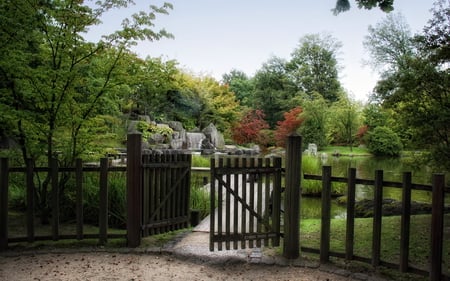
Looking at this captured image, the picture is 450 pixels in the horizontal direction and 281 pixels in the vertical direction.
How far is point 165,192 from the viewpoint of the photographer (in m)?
4.91

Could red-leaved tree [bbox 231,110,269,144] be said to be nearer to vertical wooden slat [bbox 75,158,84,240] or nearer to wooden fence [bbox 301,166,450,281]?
vertical wooden slat [bbox 75,158,84,240]

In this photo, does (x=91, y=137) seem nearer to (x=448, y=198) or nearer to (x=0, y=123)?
(x=0, y=123)

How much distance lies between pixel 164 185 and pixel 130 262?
1165 millimetres

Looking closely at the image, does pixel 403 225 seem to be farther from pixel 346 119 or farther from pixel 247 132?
pixel 346 119

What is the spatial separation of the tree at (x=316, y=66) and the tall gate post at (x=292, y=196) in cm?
3265

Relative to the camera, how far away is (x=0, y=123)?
526 centimetres

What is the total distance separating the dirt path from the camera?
3.62 m

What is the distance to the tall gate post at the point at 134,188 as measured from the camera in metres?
4.48

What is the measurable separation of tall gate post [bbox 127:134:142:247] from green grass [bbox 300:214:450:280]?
216cm

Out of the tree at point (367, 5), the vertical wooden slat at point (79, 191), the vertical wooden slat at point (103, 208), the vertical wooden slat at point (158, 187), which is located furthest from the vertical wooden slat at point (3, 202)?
the tree at point (367, 5)

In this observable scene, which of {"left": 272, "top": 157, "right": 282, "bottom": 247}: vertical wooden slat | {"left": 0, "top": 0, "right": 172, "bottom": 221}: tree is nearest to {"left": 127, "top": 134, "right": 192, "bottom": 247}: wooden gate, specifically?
{"left": 0, "top": 0, "right": 172, "bottom": 221}: tree

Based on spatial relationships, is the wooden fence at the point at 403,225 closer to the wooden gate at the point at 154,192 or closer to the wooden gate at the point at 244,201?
the wooden gate at the point at 244,201

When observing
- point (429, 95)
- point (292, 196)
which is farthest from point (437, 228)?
point (429, 95)

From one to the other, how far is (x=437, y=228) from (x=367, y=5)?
377 centimetres
